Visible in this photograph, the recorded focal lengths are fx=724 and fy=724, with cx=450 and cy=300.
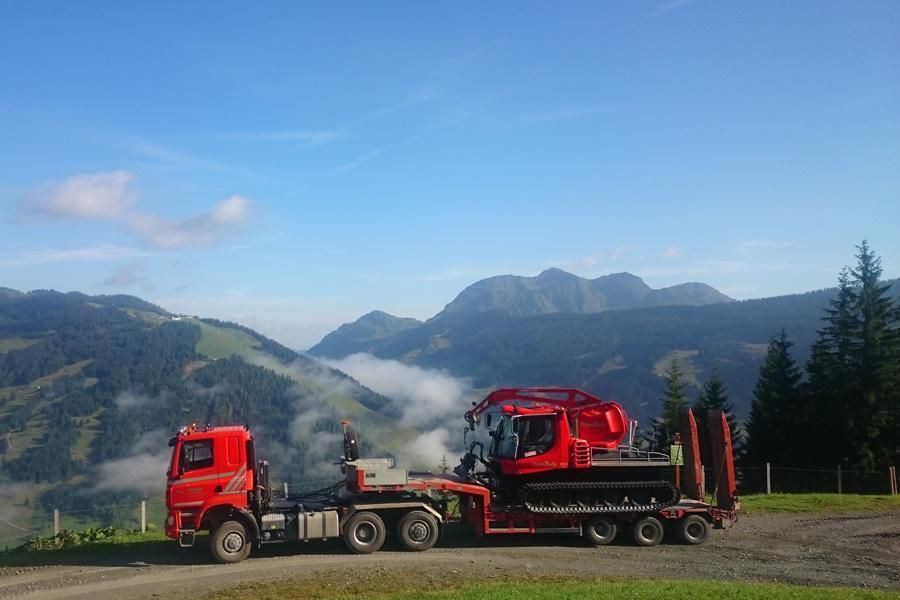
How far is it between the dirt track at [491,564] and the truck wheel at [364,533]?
1.01 feet

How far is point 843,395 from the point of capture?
40.8 m

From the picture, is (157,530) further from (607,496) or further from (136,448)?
(136,448)

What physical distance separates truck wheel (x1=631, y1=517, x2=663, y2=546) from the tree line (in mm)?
23122

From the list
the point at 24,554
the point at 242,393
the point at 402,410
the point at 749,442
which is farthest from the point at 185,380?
the point at 24,554

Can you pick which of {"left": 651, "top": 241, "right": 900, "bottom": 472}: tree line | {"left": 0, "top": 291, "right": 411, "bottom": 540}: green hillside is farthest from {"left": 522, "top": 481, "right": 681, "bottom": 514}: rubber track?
{"left": 0, "top": 291, "right": 411, "bottom": 540}: green hillside

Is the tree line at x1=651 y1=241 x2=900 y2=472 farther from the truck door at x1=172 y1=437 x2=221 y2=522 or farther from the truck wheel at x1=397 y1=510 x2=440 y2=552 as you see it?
the truck door at x1=172 y1=437 x2=221 y2=522

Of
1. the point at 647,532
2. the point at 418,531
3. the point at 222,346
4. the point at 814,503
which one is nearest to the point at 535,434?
the point at 647,532

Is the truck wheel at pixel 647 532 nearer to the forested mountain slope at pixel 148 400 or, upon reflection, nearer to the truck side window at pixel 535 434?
the truck side window at pixel 535 434

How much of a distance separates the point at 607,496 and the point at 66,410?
159565 mm

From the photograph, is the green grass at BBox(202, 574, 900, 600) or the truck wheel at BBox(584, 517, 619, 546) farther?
the truck wheel at BBox(584, 517, 619, 546)

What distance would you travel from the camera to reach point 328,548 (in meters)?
18.2

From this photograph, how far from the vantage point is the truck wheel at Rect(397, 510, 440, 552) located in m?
17.6

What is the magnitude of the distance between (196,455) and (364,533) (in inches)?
174

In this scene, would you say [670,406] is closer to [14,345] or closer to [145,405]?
[145,405]
